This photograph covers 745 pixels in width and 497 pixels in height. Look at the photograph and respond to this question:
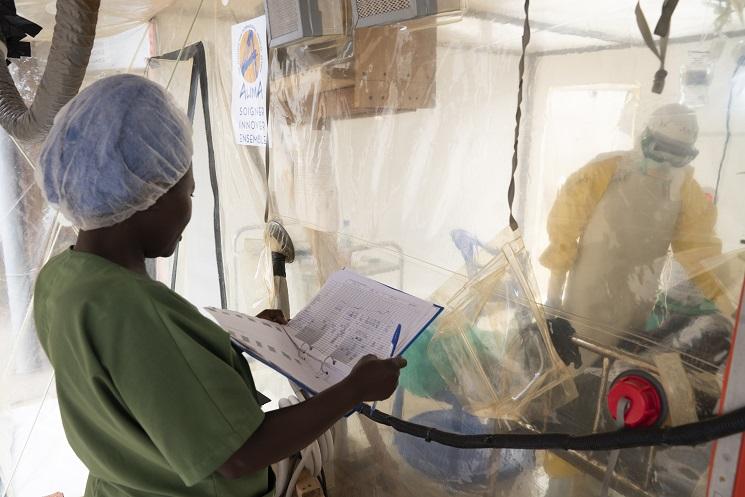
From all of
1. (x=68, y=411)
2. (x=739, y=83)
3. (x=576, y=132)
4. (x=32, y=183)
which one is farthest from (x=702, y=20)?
(x=32, y=183)

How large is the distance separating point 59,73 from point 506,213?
125 cm

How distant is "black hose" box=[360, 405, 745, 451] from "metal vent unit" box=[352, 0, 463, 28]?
80cm

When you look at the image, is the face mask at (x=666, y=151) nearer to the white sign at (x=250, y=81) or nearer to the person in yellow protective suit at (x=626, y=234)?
the person in yellow protective suit at (x=626, y=234)

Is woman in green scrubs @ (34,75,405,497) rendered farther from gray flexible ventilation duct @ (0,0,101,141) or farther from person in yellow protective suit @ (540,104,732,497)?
gray flexible ventilation duct @ (0,0,101,141)

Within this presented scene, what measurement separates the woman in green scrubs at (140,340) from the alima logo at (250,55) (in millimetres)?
955

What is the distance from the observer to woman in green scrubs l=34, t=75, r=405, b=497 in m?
0.59

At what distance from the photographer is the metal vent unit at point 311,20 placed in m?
1.23

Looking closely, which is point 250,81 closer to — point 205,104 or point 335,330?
point 205,104

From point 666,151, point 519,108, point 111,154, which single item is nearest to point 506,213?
point 519,108

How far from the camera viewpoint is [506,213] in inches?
38.6

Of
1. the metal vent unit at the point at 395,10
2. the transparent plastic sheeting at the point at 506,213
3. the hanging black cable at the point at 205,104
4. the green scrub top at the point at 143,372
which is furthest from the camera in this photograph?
the hanging black cable at the point at 205,104

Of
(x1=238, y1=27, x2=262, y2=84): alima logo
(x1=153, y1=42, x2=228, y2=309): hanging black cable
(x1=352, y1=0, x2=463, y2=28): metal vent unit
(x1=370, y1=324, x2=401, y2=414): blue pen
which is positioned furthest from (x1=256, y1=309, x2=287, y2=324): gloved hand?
(x1=153, y1=42, x2=228, y2=309): hanging black cable

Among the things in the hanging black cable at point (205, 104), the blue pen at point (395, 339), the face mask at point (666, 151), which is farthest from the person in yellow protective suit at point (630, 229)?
the hanging black cable at point (205, 104)

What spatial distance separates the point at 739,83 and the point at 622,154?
0.59ft
